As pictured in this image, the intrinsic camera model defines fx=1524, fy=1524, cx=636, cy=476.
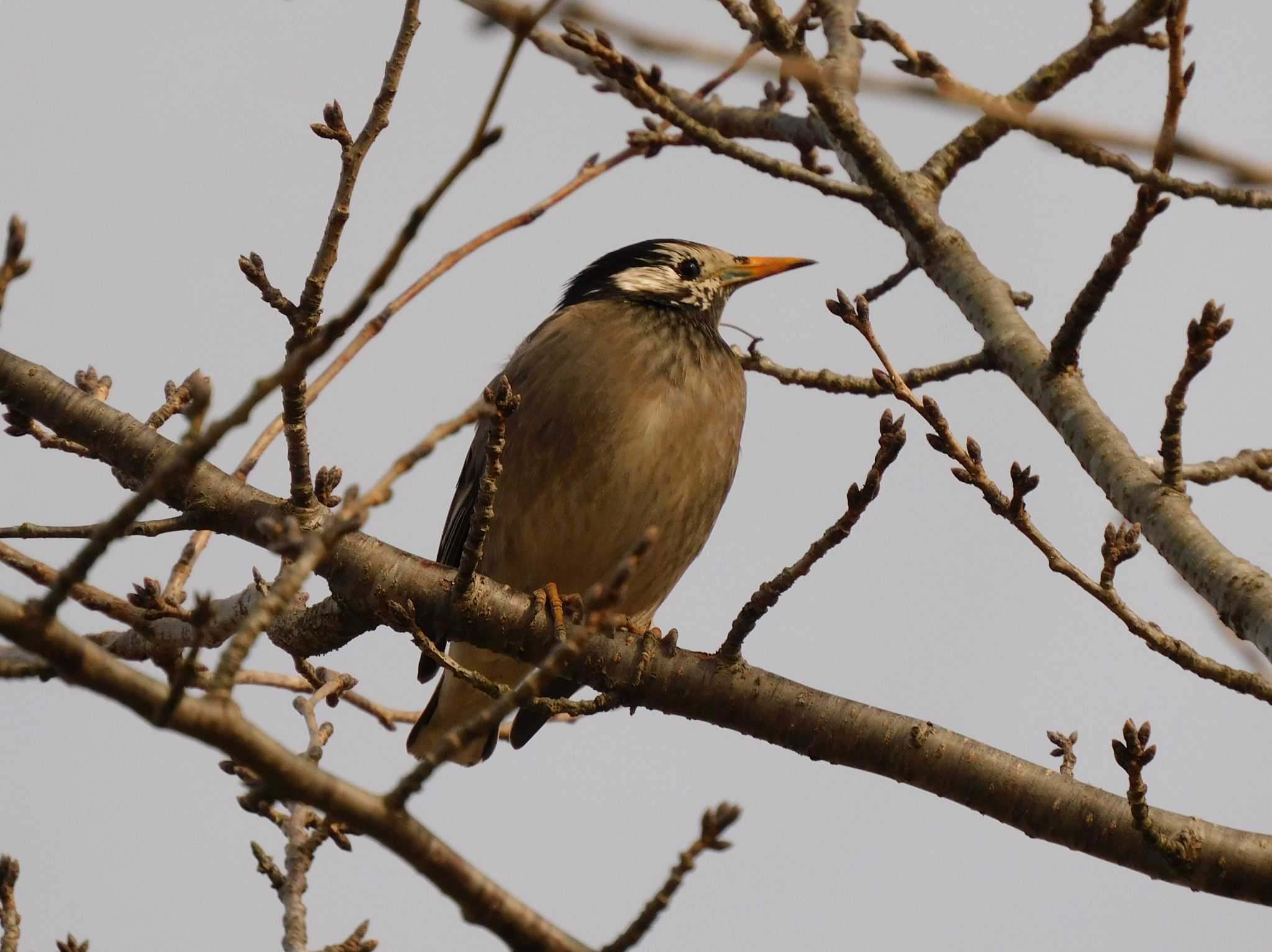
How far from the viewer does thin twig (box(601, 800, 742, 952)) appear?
7.79 feet

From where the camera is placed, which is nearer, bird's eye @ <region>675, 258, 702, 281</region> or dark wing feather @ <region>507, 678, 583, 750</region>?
dark wing feather @ <region>507, 678, 583, 750</region>

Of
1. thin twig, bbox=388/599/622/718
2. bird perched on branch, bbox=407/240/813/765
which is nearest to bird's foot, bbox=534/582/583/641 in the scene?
thin twig, bbox=388/599/622/718

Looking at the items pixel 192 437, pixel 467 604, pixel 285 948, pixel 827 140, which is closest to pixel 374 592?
pixel 467 604

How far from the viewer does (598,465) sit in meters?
5.75

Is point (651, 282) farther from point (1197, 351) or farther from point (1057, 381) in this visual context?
point (1197, 351)

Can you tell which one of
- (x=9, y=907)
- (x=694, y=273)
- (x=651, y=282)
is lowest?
(x=9, y=907)

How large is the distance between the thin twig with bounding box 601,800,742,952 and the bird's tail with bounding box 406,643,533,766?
3593 millimetres

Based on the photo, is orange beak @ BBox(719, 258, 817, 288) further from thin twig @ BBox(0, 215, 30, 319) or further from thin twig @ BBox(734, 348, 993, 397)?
thin twig @ BBox(0, 215, 30, 319)

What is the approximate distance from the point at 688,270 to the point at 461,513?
1.75 metres

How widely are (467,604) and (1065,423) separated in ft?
6.42

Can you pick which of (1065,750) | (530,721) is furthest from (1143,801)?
(530,721)

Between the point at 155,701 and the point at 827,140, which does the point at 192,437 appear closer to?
the point at 155,701

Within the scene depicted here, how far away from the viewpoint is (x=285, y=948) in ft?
15.1

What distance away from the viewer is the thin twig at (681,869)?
2.38 m
